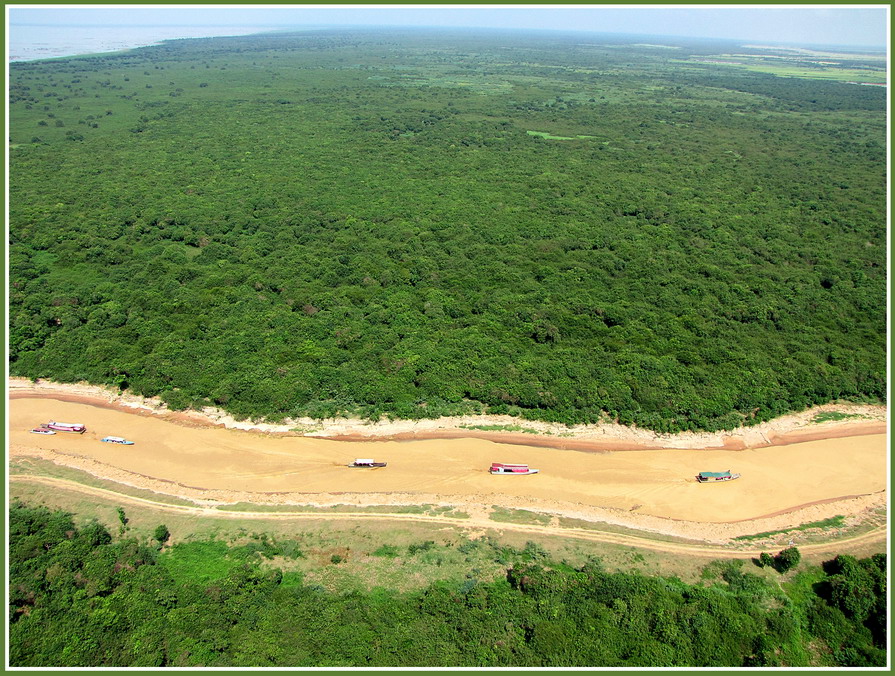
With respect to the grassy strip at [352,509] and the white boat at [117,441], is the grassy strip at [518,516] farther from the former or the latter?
the white boat at [117,441]

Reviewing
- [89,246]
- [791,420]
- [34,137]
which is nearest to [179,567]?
[791,420]

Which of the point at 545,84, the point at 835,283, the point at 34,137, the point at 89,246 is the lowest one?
the point at 835,283

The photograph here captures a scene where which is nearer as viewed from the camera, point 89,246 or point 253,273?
point 253,273

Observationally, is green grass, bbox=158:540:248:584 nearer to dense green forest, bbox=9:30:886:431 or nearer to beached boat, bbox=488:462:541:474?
dense green forest, bbox=9:30:886:431

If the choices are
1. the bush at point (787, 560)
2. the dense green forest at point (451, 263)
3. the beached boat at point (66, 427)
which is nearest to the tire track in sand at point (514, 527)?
the bush at point (787, 560)

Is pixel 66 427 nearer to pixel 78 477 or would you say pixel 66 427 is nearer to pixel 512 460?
pixel 78 477

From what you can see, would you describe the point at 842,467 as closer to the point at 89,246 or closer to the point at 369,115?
the point at 89,246

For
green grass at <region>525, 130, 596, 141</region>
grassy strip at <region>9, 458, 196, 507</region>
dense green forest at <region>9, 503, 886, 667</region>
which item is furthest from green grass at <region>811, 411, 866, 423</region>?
green grass at <region>525, 130, 596, 141</region>
